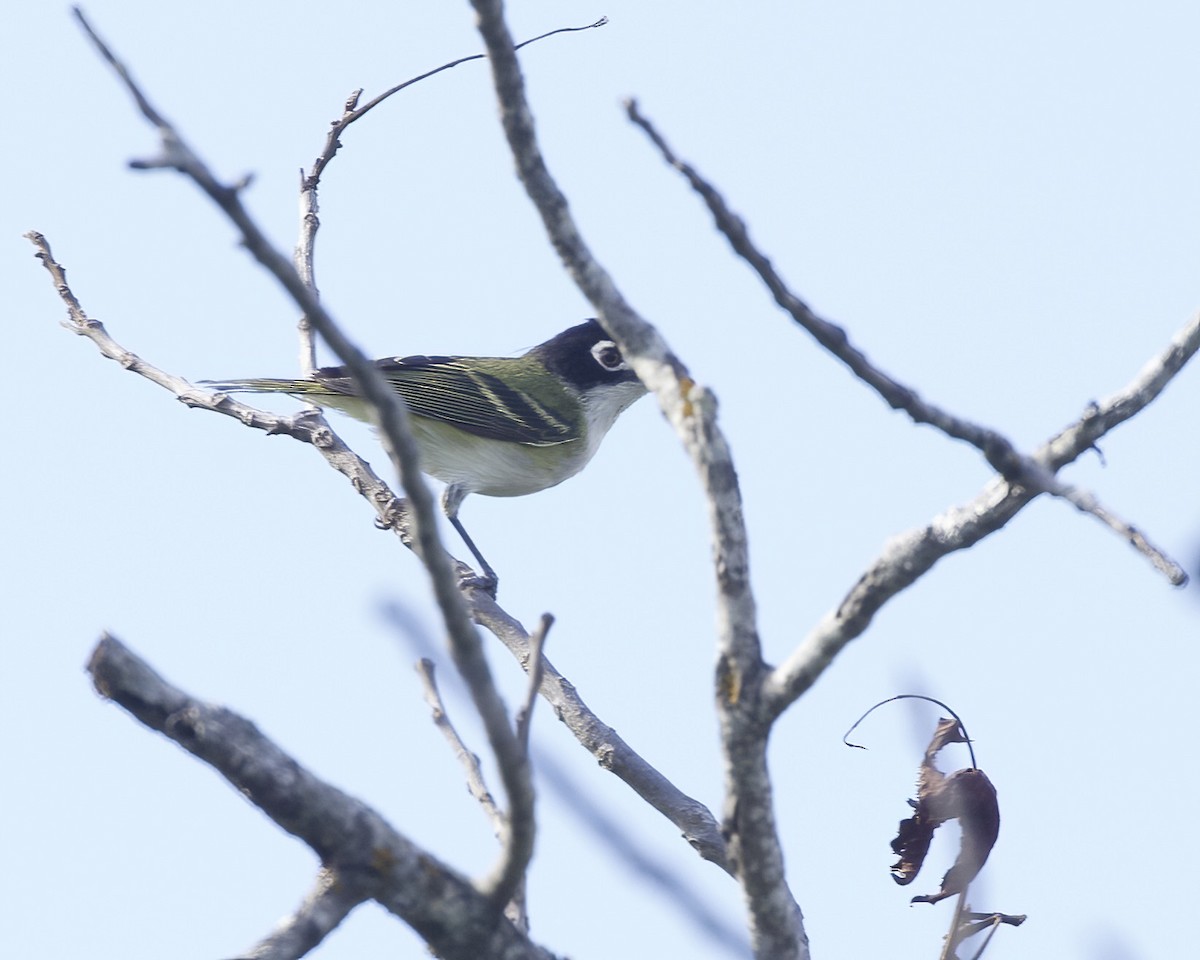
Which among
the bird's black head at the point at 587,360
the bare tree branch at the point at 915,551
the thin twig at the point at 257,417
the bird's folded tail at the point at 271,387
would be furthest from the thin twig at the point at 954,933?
the bird's black head at the point at 587,360

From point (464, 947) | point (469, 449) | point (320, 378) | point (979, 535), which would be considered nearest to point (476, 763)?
point (464, 947)

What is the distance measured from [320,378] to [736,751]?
590 cm

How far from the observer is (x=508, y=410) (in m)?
9.99

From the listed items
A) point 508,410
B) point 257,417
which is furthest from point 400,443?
point 508,410

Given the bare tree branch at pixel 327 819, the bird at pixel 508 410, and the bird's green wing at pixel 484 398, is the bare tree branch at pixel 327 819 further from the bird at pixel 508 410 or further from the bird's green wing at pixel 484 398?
the bird's green wing at pixel 484 398

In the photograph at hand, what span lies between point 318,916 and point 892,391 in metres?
1.37

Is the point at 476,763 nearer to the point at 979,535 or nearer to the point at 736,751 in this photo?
the point at 736,751

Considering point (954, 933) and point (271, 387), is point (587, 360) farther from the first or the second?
point (954, 933)

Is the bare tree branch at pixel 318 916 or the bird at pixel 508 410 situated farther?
the bird at pixel 508 410

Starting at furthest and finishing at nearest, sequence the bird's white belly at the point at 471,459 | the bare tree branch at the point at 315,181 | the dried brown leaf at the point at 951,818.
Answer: the bird's white belly at the point at 471,459 < the bare tree branch at the point at 315,181 < the dried brown leaf at the point at 951,818

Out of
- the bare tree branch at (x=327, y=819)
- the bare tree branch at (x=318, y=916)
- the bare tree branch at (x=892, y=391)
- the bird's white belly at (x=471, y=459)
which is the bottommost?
the bare tree branch at (x=318, y=916)

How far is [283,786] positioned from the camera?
2.32m

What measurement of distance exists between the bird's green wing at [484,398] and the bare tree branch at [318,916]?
724cm

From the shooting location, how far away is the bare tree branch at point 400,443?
187 centimetres
